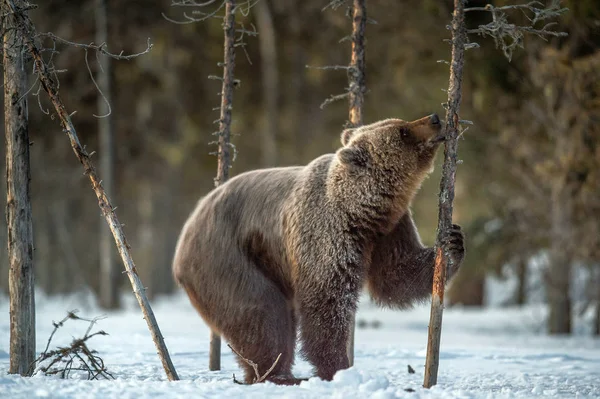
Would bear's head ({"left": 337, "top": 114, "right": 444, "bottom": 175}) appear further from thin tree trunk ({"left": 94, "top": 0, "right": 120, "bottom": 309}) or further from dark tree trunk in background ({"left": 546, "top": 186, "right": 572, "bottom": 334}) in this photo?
thin tree trunk ({"left": 94, "top": 0, "right": 120, "bottom": 309})

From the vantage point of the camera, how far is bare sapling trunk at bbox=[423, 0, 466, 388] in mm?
5262

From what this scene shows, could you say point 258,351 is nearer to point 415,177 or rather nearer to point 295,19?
point 415,177

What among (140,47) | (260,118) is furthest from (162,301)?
(140,47)

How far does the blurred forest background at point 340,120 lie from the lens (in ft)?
37.7

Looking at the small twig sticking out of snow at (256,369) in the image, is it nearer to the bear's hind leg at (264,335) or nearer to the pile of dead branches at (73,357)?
the bear's hind leg at (264,335)

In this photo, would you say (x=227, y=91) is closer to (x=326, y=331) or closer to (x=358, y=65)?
(x=358, y=65)

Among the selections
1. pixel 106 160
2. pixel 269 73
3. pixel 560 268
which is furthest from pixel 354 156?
pixel 269 73

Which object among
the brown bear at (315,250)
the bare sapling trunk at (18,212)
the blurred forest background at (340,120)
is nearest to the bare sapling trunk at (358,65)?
the blurred forest background at (340,120)

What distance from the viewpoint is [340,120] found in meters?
20.2

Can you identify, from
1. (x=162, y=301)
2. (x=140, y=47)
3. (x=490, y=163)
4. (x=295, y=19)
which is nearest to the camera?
(x=490, y=163)

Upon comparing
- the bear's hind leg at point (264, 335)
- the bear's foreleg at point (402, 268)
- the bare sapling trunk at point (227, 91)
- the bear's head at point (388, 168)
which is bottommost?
the bear's hind leg at point (264, 335)

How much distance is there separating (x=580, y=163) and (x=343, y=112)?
1014 cm

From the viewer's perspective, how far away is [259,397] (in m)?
4.41

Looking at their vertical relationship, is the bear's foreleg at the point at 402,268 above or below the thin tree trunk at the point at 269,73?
below
